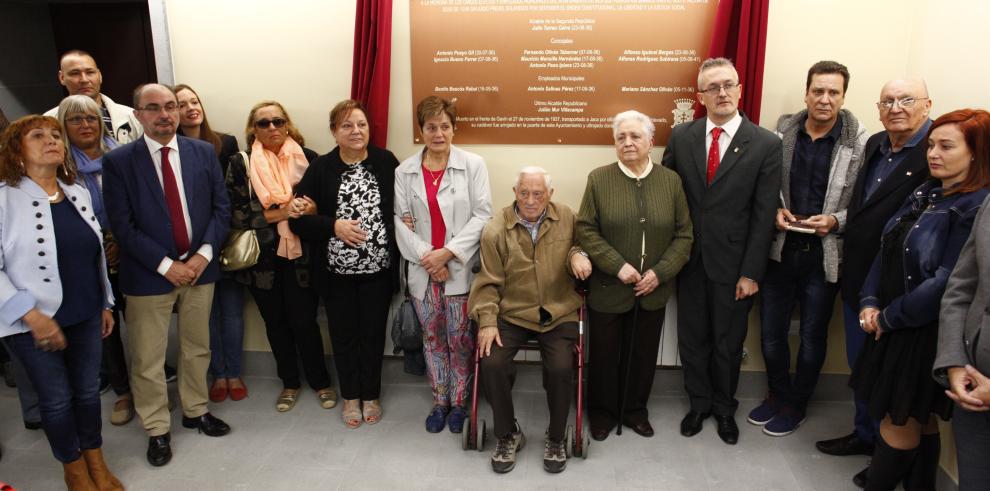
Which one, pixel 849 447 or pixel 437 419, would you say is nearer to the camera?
pixel 849 447

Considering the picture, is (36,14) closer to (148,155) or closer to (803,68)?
(148,155)

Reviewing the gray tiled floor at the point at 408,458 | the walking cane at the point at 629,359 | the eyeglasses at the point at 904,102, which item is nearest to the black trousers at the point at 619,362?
the walking cane at the point at 629,359

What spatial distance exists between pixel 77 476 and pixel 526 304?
210cm

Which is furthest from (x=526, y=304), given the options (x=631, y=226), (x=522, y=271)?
(x=631, y=226)

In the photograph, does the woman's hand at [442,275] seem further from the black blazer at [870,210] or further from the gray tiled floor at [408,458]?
the black blazer at [870,210]

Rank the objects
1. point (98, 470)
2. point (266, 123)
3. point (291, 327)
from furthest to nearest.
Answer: point (291, 327) → point (266, 123) → point (98, 470)

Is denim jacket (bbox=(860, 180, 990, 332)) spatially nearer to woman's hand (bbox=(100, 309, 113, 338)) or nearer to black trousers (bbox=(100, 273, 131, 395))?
woman's hand (bbox=(100, 309, 113, 338))

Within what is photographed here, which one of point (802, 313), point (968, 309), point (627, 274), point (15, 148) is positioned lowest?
point (802, 313)

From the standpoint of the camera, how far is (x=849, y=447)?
3076 mm

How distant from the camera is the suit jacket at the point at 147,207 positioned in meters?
2.85

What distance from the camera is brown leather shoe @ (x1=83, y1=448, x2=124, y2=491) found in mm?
2778

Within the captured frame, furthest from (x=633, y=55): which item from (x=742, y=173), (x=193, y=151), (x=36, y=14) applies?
(x=36, y=14)

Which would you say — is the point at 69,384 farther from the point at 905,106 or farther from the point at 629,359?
the point at 905,106

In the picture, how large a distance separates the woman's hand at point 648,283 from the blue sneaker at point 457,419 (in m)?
1.17
